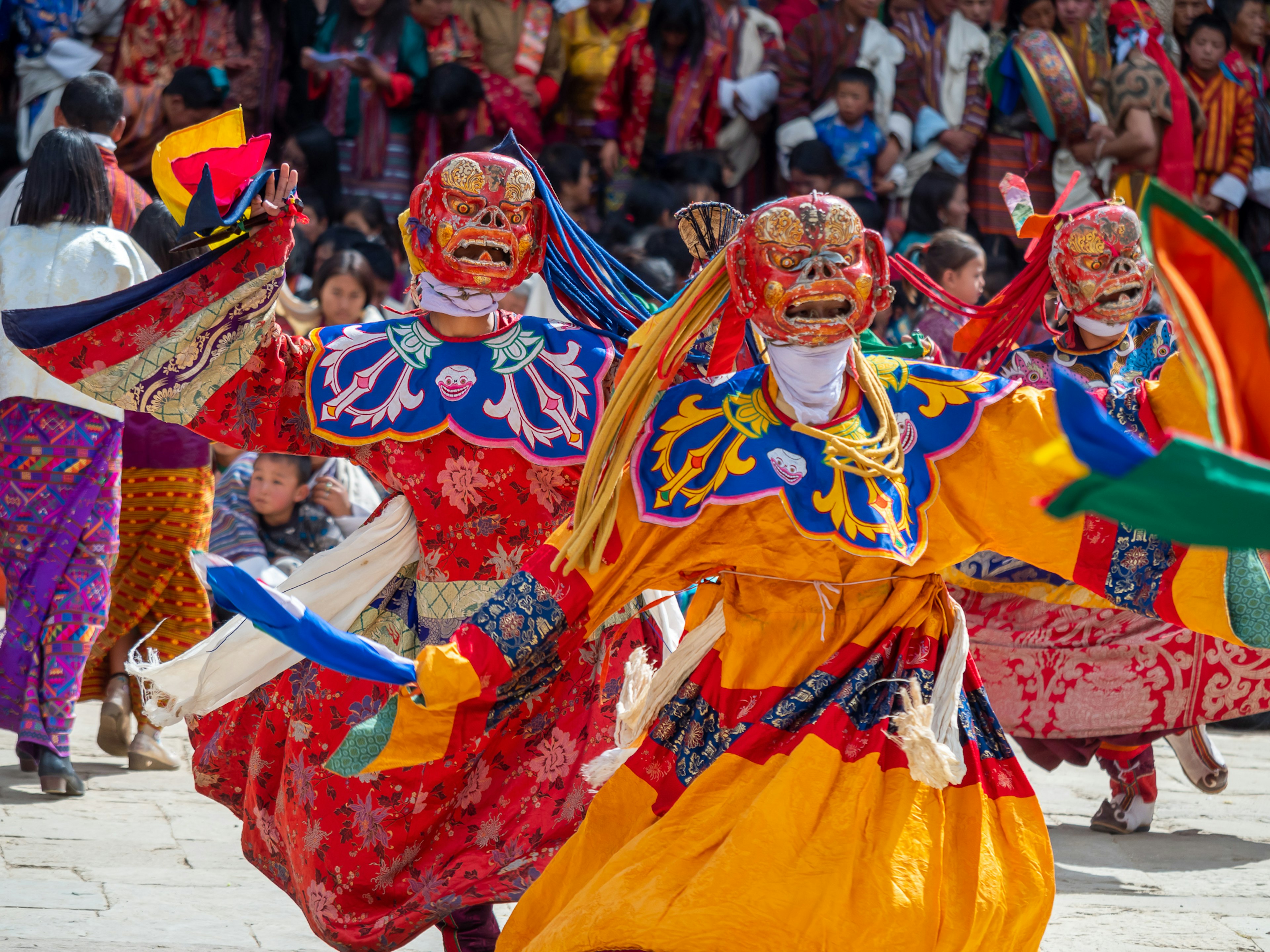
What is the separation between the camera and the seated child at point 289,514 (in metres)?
5.70

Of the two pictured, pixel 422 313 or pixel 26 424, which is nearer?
pixel 422 313

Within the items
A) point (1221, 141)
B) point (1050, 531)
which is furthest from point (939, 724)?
point (1221, 141)

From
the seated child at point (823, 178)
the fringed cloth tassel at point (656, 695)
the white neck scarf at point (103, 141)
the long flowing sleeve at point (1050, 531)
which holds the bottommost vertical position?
the fringed cloth tassel at point (656, 695)

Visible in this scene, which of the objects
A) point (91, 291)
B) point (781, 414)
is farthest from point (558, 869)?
point (91, 291)

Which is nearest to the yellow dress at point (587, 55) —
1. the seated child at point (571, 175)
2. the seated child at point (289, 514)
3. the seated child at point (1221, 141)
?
the seated child at point (571, 175)

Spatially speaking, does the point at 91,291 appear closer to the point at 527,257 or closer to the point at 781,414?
the point at 527,257

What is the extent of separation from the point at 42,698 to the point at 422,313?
2.03 m

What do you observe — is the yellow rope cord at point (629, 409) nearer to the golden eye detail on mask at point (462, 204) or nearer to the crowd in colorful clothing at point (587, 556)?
the crowd in colorful clothing at point (587, 556)

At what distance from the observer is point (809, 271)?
117 inches

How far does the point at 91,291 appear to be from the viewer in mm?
5254

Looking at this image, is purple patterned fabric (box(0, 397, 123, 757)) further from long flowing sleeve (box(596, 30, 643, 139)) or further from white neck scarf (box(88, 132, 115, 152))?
long flowing sleeve (box(596, 30, 643, 139))

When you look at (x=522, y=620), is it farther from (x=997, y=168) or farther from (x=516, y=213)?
(x=997, y=168)

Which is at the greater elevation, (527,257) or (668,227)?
(527,257)

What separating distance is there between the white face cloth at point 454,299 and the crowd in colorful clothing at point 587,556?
0.01 meters
